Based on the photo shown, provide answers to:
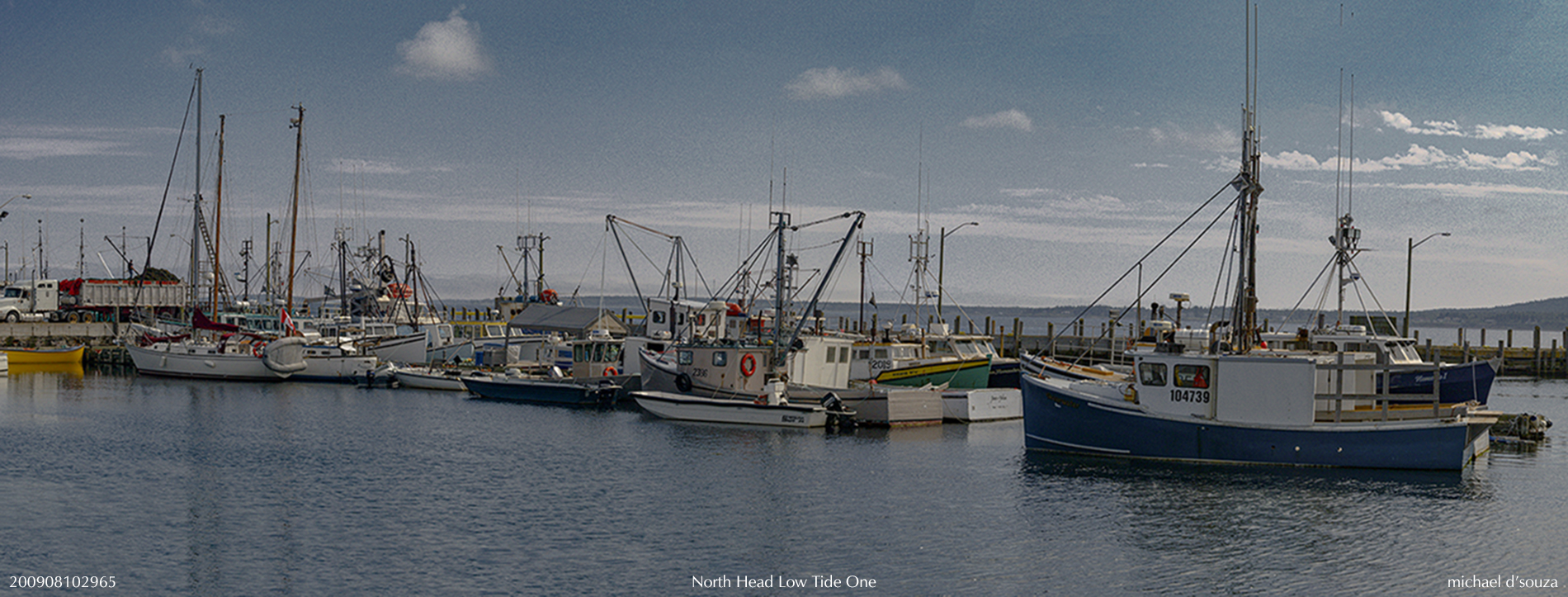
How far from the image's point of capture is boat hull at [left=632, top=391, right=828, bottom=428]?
146 ft

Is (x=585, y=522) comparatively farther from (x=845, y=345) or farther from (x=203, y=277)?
(x=203, y=277)

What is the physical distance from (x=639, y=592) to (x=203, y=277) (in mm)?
88074

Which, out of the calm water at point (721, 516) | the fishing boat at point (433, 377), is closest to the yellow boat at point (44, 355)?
the fishing boat at point (433, 377)

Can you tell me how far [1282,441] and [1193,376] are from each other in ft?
10.2

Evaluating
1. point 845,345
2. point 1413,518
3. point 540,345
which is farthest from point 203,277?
point 1413,518

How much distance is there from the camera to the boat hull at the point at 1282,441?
108 ft

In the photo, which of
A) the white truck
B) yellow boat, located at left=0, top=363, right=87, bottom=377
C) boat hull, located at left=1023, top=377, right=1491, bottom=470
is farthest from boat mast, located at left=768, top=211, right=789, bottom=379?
the white truck

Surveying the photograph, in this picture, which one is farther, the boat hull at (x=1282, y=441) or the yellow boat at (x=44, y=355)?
the yellow boat at (x=44, y=355)

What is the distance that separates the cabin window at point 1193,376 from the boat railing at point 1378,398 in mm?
2999

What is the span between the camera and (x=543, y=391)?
56906 millimetres

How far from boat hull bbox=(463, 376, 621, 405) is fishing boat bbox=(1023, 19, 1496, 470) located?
26.0 m

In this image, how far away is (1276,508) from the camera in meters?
29.1

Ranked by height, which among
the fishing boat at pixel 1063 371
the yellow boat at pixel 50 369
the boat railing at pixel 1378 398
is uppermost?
the boat railing at pixel 1378 398

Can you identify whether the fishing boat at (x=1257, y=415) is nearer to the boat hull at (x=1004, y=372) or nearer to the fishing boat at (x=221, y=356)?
the boat hull at (x=1004, y=372)
